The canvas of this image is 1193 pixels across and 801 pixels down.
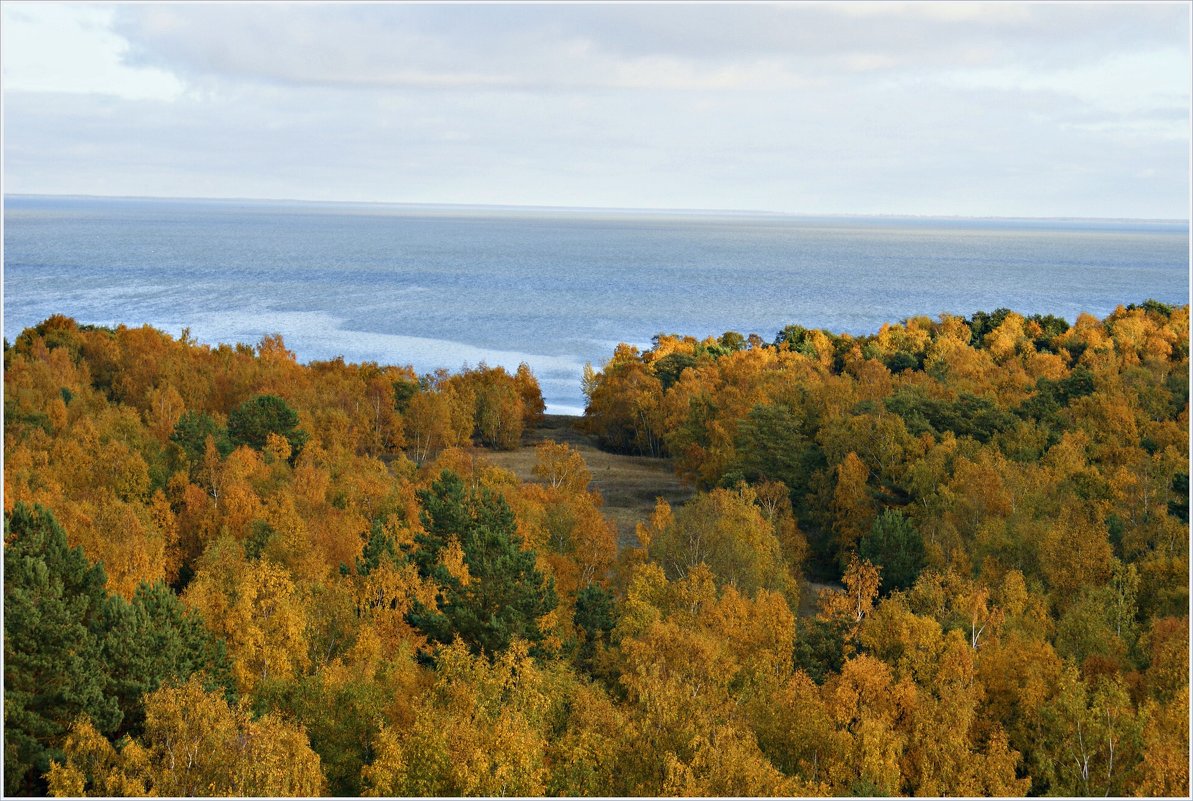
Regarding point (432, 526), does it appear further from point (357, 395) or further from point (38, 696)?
point (357, 395)

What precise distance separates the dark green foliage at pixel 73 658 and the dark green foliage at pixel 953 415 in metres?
39.2

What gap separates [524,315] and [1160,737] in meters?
131

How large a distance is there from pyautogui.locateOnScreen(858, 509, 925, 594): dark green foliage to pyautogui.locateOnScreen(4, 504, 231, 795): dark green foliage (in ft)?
87.6

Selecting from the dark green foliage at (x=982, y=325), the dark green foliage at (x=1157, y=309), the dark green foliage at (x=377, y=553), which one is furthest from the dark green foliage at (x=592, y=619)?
the dark green foliage at (x=1157, y=309)

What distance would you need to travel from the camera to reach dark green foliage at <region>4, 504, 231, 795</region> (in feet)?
77.2

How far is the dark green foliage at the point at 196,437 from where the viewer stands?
50.8 m

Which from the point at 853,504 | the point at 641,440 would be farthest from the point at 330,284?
the point at 853,504

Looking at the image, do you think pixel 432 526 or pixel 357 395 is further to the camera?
pixel 357 395

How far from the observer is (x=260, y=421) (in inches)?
2227

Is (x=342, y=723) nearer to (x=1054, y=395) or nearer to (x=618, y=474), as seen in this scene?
(x=1054, y=395)

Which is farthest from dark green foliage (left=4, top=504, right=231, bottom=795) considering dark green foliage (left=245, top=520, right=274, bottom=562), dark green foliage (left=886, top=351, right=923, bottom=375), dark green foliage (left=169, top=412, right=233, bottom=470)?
dark green foliage (left=886, top=351, right=923, bottom=375)

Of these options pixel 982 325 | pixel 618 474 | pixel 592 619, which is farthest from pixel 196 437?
pixel 982 325

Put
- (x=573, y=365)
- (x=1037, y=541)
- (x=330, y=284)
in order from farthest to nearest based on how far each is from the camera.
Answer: (x=330, y=284), (x=573, y=365), (x=1037, y=541)

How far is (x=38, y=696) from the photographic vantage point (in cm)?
2472
